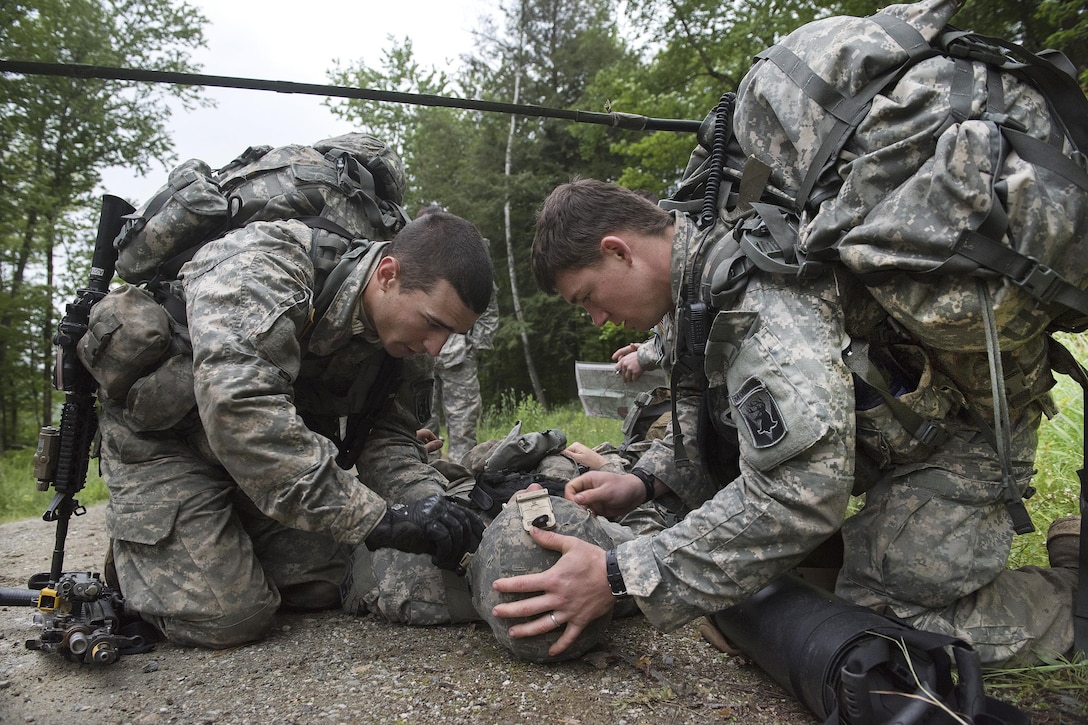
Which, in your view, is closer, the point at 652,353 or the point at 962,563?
the point at 962,563

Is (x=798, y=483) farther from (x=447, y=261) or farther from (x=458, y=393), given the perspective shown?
(x=458, y=393)

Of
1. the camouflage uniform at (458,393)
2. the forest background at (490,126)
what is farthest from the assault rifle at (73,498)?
the forest background at (490,126)

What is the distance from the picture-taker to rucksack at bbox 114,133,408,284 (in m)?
3.09

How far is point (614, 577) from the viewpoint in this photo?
2289 mm

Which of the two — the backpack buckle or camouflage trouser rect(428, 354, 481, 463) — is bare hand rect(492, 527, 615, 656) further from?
camouflage trouser rect(428, 354, 481, 463)

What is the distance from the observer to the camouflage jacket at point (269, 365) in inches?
100

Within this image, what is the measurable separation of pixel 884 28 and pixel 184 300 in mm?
2789

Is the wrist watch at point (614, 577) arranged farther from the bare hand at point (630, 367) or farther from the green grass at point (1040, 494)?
the bare hand at point (630, 367)

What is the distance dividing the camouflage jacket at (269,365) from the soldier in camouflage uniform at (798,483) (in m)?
0.74

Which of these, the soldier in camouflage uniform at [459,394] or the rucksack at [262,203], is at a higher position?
the rucksack at [262,203]

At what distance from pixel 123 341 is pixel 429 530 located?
4.70ft

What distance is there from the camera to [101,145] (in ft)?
47.4

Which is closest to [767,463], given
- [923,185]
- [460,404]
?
[923,185]

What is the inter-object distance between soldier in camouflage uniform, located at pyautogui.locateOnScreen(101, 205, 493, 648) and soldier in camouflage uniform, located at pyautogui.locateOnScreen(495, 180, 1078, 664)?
57cm
